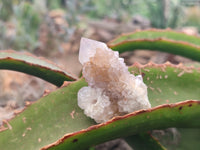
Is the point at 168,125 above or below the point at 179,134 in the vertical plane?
above

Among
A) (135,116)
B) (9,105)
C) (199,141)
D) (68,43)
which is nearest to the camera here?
(135,116)

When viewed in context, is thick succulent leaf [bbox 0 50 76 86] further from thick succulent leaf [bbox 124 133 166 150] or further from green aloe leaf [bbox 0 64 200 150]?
thick succulent leaf [bbox 124 133 166 150]

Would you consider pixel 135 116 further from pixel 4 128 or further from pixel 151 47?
pixel 151 47

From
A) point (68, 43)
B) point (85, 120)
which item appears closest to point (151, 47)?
point (85, 120)

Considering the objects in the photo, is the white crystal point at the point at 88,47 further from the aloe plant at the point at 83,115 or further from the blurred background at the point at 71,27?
the blurred background at the point at 71,27

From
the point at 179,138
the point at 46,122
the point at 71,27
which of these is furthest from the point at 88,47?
the point at 71,27

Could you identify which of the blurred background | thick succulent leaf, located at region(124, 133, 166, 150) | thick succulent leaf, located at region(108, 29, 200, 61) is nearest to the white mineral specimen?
thick succulent leaf, located at region(124, 133, 166, 150)

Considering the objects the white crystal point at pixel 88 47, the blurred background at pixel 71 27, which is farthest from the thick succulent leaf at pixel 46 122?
the blurred background at pixel 71 27
